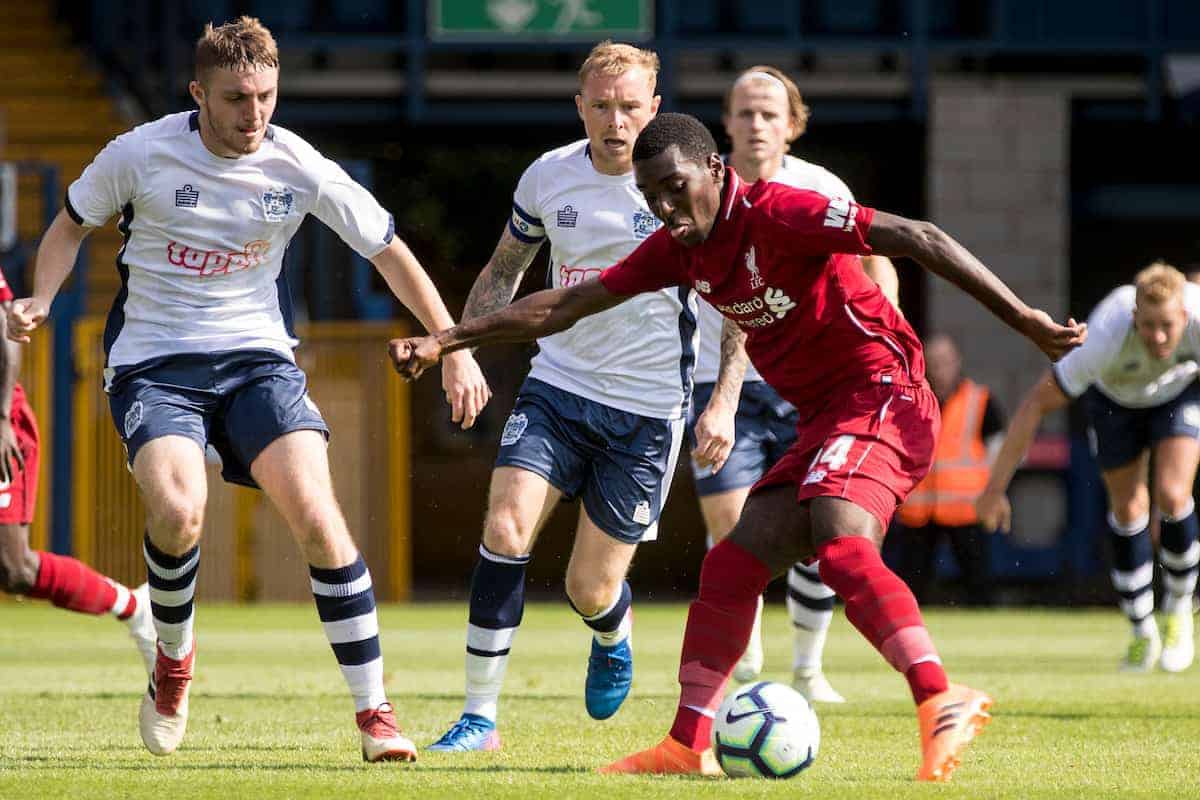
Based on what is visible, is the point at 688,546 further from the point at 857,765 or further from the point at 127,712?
the point at 857,765

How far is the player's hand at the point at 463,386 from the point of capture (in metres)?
6.92

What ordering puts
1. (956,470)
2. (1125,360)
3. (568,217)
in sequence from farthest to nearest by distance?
(956,470), (1125,360), (568,217)

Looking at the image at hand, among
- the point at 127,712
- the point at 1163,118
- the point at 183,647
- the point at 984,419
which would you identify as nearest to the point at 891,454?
the point at 183,647

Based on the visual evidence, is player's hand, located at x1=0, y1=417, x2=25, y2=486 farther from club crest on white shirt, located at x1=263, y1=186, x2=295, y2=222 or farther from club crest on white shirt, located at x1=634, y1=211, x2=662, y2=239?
club crest on white shirt, located at x1=634, y1=211, x2=662, y2=239

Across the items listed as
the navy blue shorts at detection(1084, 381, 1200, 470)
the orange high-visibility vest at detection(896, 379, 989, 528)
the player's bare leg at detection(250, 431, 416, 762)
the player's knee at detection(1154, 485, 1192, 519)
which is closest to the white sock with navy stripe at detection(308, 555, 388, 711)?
the player's bare leg at detection(250, 431, 416, 762)

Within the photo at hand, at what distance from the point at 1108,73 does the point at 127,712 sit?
14060 mm

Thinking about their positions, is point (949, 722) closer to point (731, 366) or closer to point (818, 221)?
point (818, 221)

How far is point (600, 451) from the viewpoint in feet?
25.3

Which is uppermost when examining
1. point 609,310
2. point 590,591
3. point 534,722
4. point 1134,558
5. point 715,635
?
point 609,310

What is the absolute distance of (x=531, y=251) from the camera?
7793 millimetres

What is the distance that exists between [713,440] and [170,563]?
6.10 feet

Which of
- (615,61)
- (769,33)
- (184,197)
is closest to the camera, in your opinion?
(184,197)

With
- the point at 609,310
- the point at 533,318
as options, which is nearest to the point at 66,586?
the point at 609,310

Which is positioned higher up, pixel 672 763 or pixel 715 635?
pixel 715 635
